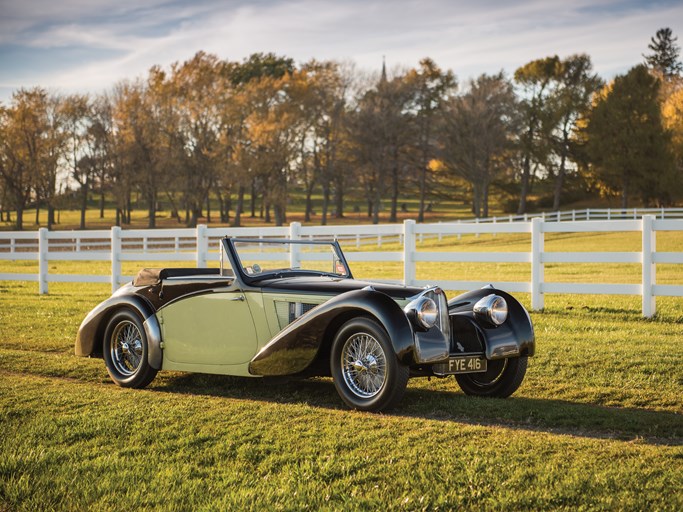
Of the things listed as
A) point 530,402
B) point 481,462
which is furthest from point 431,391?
point 481,462

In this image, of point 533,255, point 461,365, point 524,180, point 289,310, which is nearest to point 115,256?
point 533,255

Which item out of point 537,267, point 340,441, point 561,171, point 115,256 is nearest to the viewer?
point 340,441

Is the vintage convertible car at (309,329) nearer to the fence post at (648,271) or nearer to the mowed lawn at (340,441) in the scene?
the mowed lawn at (340,441)

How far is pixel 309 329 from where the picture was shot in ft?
24.9

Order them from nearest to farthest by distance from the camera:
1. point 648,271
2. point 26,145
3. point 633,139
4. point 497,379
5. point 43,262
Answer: point 497,379 → point 648,271 → point 43,262 → point 26,145 → point 633,139

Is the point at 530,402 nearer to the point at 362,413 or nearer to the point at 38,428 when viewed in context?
the point at 362,413

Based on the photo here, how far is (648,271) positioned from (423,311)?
744cm

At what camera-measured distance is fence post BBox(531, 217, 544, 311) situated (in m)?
14.5

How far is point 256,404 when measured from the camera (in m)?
7.75

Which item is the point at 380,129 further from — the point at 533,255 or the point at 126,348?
the point at 126,348

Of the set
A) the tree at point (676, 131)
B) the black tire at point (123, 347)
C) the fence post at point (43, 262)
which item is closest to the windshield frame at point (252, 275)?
the black tire at point (123, 347)

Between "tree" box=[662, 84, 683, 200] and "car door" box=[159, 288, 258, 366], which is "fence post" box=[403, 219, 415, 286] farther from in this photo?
"tree" box=[662, 84, 683, 200]

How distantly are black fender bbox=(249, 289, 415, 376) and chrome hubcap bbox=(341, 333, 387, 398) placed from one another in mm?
229

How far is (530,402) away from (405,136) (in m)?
60.8
